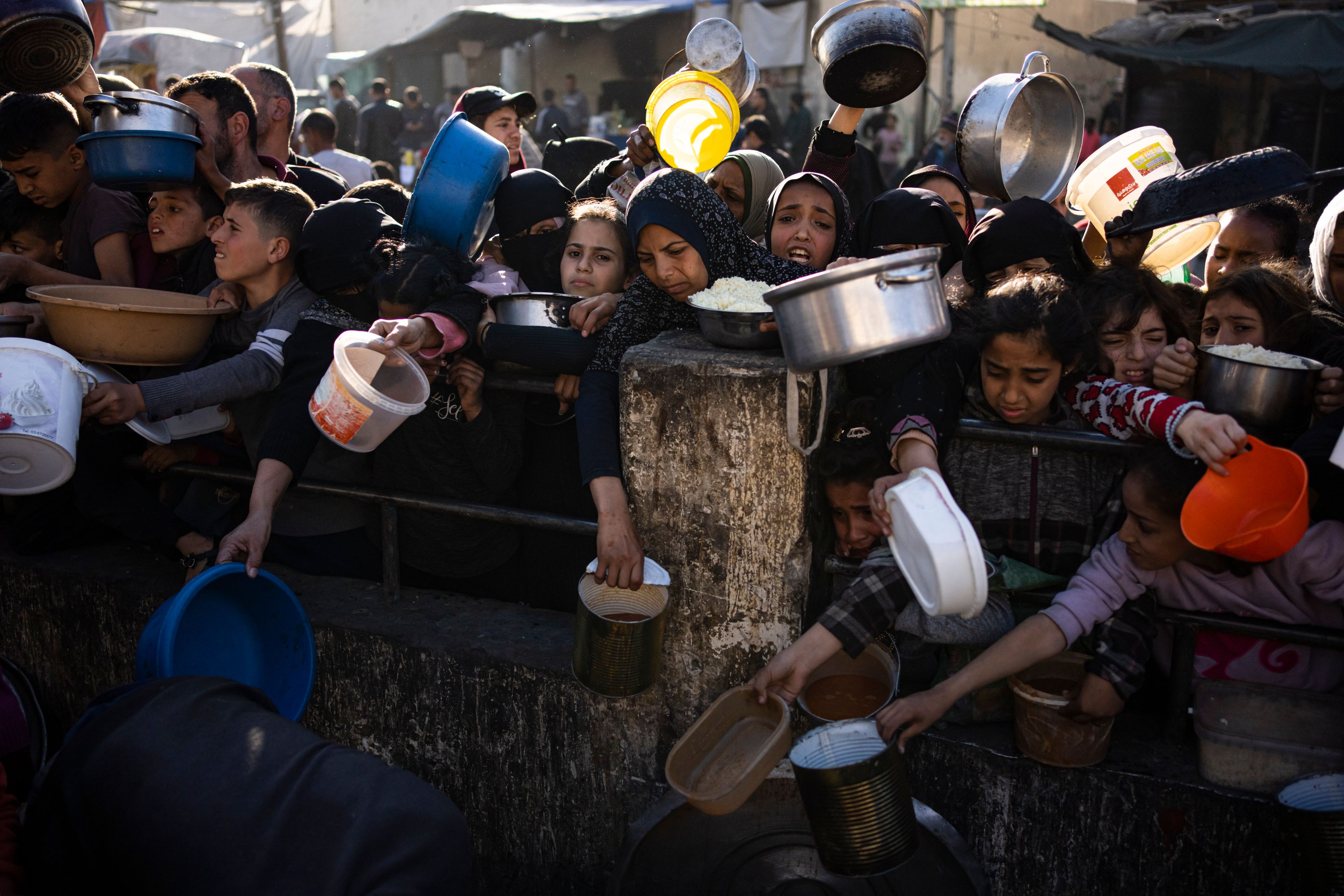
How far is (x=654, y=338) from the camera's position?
8.21 ft

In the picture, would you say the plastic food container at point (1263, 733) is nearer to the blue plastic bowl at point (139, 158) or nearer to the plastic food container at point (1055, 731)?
the plastic food container at point (1055, 731)

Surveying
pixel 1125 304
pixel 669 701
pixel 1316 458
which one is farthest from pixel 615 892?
pixel 1125 304

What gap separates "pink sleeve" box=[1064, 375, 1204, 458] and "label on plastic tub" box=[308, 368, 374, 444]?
184 cm

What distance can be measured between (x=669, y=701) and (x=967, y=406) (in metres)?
1.13

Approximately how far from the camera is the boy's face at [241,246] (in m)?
3.01

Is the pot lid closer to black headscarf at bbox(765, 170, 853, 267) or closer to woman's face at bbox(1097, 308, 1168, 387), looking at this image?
woman's face at bbox(1097, 308, 1168, 387)

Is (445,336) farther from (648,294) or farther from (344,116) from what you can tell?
(344,116)

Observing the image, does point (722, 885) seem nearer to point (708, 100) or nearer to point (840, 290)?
point (840, 290)

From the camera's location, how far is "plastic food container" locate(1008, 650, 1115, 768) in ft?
6.77

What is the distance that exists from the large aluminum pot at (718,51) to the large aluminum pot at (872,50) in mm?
733

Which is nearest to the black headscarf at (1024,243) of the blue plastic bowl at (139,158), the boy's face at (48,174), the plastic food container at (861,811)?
the plastic food container at (861,811)

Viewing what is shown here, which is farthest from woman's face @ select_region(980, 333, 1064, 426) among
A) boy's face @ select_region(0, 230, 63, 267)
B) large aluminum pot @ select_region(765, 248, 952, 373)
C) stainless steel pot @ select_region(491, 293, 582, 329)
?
boy's face @ select_region(0, 230, 63, 267)

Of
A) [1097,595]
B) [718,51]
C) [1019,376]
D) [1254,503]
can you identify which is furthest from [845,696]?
[718,51]

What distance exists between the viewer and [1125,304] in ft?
8.21
